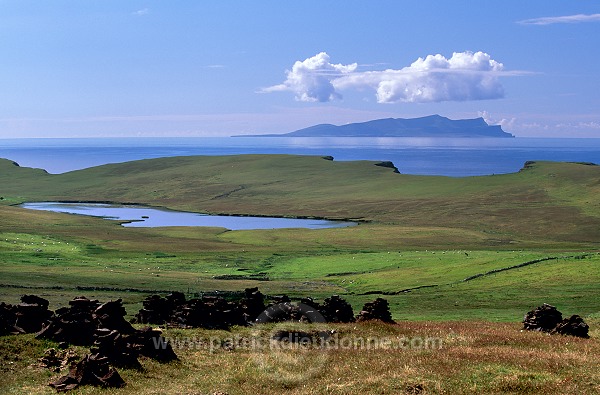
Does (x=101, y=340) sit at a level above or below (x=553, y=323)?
above

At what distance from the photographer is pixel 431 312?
5306 cm

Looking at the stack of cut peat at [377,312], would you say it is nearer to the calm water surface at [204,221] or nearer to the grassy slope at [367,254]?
the grassy slope at [367,254]

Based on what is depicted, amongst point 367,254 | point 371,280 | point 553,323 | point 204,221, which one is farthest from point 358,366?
point 204,221

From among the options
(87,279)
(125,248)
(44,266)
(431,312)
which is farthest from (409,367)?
(125,248)

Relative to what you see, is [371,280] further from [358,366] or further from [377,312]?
[358,366]

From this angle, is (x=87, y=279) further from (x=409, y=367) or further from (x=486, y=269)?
(x=409, y=367)

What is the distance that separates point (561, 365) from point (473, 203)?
545 feet

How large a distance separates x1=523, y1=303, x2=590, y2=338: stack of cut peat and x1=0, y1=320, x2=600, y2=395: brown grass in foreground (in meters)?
1.67

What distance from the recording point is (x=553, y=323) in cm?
3603

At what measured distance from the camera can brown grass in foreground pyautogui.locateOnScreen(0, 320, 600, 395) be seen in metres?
22.7

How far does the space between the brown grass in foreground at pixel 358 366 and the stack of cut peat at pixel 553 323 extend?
1671 millimetres

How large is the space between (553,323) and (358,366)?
48.0ft

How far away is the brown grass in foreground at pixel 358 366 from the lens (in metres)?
22.7

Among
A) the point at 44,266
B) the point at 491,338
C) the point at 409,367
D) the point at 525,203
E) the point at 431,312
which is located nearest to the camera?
the point at 409,367
